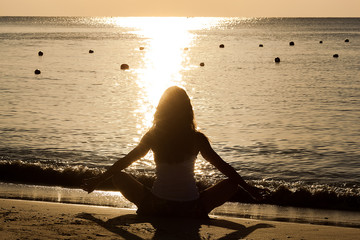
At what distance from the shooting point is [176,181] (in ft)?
22.7

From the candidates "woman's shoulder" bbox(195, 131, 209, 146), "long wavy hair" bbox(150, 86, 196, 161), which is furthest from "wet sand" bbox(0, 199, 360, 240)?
"woman's shoulder" bbox(195, 131, 209, 146)

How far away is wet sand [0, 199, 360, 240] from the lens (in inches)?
251

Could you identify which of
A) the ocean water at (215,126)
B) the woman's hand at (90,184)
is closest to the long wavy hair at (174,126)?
the woman's hand at (90,184)

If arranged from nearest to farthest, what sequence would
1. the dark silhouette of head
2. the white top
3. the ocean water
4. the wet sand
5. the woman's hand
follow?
the wet sand
the dark silhouette of head
the white top
the woman's hand
the ocean water

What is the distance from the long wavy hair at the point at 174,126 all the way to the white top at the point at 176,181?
0.11 metres

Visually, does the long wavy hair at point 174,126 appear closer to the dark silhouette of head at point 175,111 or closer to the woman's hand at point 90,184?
the dark silhouette of head at point 175,111

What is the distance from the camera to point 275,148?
15.1 m

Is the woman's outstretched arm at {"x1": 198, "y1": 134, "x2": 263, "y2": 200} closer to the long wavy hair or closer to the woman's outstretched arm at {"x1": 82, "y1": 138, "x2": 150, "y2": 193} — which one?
the long wavy hair

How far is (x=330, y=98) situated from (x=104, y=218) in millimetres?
19708

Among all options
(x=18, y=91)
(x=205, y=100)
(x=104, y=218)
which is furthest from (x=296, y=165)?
(x=18, y=91)

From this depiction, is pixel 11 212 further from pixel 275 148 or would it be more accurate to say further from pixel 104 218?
pixel 275 148

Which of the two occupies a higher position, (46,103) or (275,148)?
(46,103)

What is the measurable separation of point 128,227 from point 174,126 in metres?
1.21

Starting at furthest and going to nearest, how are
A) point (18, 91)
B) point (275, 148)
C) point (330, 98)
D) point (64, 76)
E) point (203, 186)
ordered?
point (64, 76), point (18, 91), point (330, 98), point (275, 148), point (203, 186)
